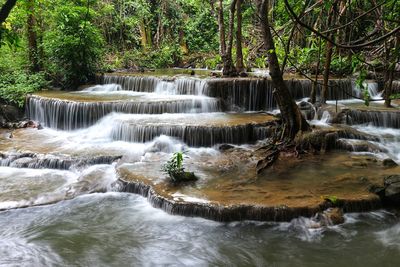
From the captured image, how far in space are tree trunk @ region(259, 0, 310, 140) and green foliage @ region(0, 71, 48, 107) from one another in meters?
7.66

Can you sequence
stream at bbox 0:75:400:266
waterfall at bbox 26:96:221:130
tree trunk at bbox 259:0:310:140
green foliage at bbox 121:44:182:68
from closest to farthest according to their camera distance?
1. stream at bbox 0:75:400:266
2. tree trunk at bbox 259:0:310:140
3. waterfall at bbox 26:96:221:130
4. green foliage at bbox 121:44:182:68

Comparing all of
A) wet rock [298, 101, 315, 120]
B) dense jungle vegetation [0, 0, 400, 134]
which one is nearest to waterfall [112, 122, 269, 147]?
dense jungle vegetation [0, 0, 400, 134]

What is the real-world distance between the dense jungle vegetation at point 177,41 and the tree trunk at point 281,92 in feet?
0.08

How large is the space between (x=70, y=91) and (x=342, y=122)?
8.72m

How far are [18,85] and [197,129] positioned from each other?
682 centimetres

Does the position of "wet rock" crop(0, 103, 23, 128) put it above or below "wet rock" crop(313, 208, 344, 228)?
above

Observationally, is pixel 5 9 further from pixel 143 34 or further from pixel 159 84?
pixel 143 34

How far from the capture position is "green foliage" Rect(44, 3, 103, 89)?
530 inches

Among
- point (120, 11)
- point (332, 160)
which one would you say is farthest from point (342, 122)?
point (120, 11)

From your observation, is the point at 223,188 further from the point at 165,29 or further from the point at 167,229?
the point at 165,29

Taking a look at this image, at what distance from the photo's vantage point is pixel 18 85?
1289cm

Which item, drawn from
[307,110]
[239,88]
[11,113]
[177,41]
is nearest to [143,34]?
[177,41]

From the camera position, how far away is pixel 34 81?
13.9 meters

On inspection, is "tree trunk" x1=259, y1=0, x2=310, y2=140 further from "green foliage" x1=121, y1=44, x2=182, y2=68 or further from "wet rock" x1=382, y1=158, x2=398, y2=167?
"green foliage" x1=121, y1=44, x2=182, y2=68
